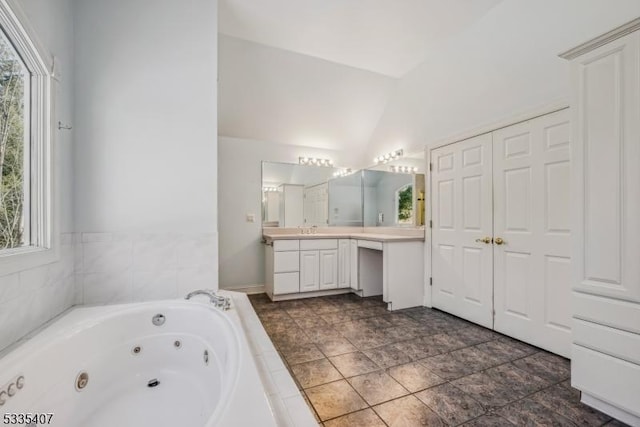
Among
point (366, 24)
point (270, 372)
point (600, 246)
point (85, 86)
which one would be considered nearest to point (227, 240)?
point (85, 86)

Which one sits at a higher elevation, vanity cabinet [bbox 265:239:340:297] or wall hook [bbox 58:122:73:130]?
wall hook [bbox 58:122:73:130]

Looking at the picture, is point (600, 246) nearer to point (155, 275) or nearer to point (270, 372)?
point (270, 372)

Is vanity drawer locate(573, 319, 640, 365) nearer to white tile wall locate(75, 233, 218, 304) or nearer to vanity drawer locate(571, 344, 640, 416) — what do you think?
vanity drawer locate(571, 344, 640, 416)

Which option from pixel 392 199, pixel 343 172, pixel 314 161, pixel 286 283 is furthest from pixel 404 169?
pixel 286 283

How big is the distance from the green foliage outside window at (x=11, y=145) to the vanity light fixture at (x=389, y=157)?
137 inches

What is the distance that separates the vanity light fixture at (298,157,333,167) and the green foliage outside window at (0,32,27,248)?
3014 millimetres

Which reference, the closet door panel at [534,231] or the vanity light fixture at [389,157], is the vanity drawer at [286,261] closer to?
the vanity light fixture at [389,157]

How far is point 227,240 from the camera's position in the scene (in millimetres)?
3719

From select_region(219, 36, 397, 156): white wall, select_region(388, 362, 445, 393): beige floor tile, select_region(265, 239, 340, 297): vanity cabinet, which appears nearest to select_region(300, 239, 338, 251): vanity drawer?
select_region(265, 239, 340, 297): vanity cabinet

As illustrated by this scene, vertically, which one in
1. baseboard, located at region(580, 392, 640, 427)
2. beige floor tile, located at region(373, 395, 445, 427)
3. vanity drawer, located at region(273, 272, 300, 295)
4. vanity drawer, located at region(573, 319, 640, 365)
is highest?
vanity drawer, located at region(573, 319, 640, 365)

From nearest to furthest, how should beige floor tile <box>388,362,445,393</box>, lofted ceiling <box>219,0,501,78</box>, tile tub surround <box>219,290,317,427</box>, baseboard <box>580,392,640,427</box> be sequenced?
tile tub surround <box>219,290,317,427</box> < baseboard <box>580,392,640,427</box> < beige floor tile <box>388,362,445,393</box> < lofted ceiling <box>219,0,501,78</box>

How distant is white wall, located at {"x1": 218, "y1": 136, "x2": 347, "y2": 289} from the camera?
3709mm

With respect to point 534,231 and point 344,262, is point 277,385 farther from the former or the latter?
point 344,262

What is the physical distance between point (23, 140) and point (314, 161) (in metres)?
3.19
